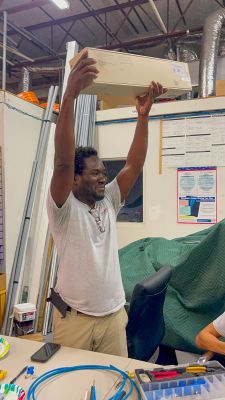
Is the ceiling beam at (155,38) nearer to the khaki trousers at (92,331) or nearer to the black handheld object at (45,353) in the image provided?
the khaki trousers at (92,331)

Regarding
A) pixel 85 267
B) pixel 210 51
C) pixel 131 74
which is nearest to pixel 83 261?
pixel 85 267

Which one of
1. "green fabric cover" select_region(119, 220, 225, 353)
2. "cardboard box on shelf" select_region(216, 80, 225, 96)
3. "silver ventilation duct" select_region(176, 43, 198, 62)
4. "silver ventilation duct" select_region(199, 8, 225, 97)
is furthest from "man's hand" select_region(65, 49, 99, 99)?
"silver ventilation duct" select_region(176, 43, 198, 62)

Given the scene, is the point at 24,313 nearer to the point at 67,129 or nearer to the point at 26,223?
the point at 26,223

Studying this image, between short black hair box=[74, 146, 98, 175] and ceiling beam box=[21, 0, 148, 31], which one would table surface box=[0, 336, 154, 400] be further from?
ceiling beam box=[21, 0, 148, 31]

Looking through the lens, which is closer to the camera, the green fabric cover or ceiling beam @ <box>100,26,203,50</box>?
the green fabric cover

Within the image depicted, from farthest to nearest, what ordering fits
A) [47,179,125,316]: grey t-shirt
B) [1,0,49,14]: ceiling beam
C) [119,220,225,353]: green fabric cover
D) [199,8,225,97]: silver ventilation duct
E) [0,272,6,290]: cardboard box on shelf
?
1. [1,0,49,14]: ceiling beam
2. [199,8,225,97]: silver ventilation duct
3. [0,272,6,290]: cardboard box on shelf
4. [119,220,225,353]: green fabric cover
5. [47,179,125,316]: grey t-shirt

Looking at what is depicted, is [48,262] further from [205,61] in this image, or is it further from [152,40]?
[152,40]

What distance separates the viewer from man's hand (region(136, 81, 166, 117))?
1.31 m

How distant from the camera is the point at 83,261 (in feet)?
4.11

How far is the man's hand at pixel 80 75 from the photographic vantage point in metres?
1.10

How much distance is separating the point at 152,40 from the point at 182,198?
239 centimetres

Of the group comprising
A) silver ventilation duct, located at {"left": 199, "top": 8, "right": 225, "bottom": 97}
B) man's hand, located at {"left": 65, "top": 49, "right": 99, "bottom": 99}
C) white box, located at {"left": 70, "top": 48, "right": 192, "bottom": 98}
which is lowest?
man's hand, located at {"left": 65, "top": 49, "right": 99, "bottom": 99}

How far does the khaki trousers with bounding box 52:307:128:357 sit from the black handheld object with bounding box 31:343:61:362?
164 mm

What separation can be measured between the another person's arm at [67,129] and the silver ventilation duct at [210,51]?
2.35 meters
